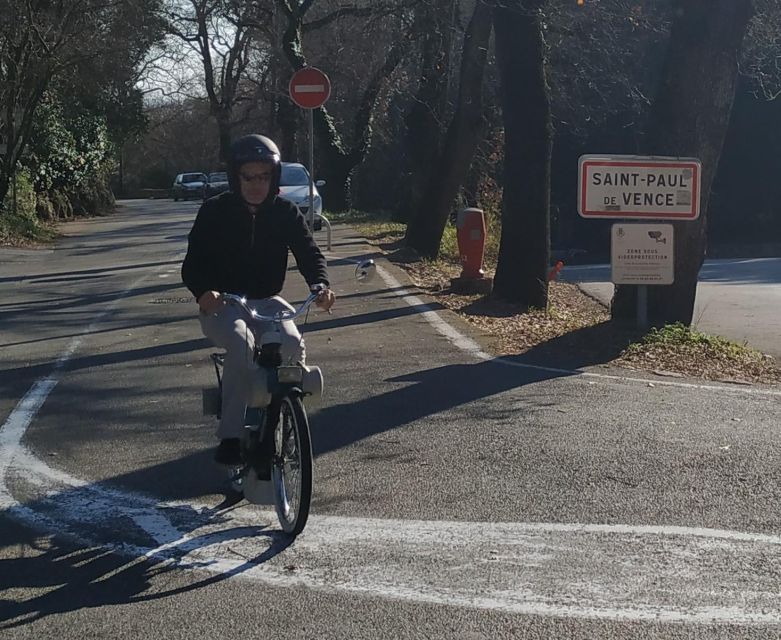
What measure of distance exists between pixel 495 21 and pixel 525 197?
2.11 meters

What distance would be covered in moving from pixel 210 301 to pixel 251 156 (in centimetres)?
78

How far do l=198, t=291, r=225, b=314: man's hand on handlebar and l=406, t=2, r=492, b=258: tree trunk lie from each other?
12517 mm

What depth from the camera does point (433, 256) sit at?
20781mm

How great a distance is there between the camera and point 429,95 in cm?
2375

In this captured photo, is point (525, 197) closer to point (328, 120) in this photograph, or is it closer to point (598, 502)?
point (598, 502)

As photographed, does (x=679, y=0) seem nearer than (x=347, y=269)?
Yes

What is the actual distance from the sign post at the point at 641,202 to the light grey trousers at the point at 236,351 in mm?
5736

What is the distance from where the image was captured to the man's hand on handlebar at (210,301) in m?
5.00

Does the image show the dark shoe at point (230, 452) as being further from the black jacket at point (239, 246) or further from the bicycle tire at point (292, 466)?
the black jacket at point (239, 246)

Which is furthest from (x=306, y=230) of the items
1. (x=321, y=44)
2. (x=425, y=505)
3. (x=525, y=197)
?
(x=321, y=44)

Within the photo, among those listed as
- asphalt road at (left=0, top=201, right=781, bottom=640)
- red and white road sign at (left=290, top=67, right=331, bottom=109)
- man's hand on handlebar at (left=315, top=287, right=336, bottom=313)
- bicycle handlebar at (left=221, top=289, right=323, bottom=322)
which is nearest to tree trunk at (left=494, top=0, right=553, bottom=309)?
asphalt road at (left=0, top=201, right=781, bottom=640)

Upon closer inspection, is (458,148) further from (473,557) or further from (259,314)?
(473,557)

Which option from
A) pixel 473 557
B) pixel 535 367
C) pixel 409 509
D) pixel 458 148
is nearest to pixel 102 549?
pixel 409 509

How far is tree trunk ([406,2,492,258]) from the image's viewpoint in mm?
17922
